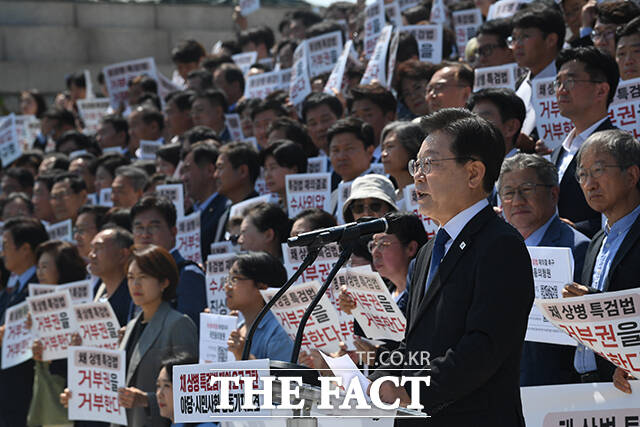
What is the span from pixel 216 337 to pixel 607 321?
2.40 meters

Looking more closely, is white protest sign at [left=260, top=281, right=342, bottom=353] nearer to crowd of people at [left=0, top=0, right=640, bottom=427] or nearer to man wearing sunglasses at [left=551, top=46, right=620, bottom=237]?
crowd of people at [left=0, top=0, right=640, bottom=427]

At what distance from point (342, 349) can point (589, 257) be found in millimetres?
1300

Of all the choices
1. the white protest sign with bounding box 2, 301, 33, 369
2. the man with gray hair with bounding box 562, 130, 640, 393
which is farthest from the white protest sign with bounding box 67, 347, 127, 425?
the man with gray hair with bounding box 562, 130, 640, 393

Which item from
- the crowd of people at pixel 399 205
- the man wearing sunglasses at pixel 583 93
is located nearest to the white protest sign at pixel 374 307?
→ the crowd of people at pixel 399 205

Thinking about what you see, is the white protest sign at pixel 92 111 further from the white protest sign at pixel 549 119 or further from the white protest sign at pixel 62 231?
the white protest sign at pixel 549 119

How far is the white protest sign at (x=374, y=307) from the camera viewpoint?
443cm

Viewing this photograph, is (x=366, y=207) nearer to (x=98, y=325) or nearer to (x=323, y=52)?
(x=98, y=325)

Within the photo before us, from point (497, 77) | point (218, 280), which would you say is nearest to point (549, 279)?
point (218, 280)

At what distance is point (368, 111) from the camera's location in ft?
26.5

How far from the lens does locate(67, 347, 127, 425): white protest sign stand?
5.96 m

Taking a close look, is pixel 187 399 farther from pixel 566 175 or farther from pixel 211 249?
pixel 211 249

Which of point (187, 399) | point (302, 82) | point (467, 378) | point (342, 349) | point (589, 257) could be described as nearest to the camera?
point (467, 378)

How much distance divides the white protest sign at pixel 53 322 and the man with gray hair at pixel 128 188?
7.59 ft

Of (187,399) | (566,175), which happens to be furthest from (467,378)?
(566,175)
